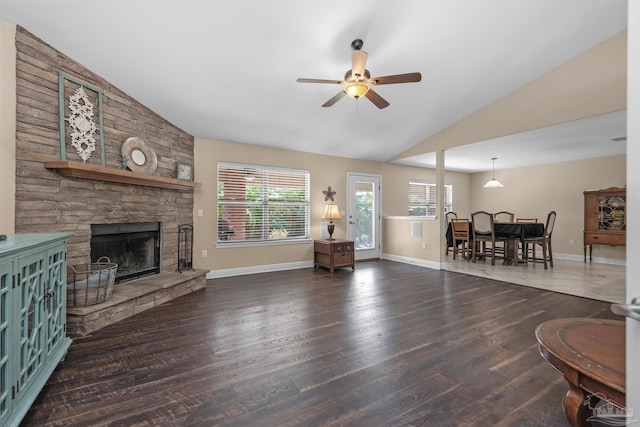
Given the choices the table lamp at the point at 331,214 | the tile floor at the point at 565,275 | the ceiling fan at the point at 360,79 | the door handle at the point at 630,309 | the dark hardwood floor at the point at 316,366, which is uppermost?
the ceiling fan at the point at 360,79

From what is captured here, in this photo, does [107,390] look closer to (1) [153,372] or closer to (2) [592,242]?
(1) [153,372]

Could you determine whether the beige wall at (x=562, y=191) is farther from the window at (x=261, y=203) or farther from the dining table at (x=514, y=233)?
the window at (x=261, y=203)

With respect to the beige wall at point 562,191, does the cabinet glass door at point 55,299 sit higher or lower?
lower

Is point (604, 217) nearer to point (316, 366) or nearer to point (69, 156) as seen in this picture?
point (316, 366)

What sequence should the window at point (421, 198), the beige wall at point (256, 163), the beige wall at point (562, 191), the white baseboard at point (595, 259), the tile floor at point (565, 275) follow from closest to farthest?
the tile floor at point (565, 275), the beige wall at point (256, 163), the white baseboard at point (595, 259), the beige wall at point (562, 191), the window at point (421, 198)

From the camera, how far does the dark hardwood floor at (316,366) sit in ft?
5.13

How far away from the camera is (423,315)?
9.95ft

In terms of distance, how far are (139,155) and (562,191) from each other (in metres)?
8.72

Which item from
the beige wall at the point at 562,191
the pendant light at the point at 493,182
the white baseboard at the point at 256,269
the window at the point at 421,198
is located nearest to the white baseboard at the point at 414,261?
the window at the point at 421,198

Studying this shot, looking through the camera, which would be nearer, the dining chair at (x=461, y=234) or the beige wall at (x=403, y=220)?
the beige wall at (x=403, y=220)

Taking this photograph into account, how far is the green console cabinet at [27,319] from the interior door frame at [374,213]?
4.89 meters

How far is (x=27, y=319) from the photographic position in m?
1.58

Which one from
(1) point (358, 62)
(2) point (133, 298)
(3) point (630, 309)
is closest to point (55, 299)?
(2) point (133, 298)

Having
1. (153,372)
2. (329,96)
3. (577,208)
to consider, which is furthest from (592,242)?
(153,372)
